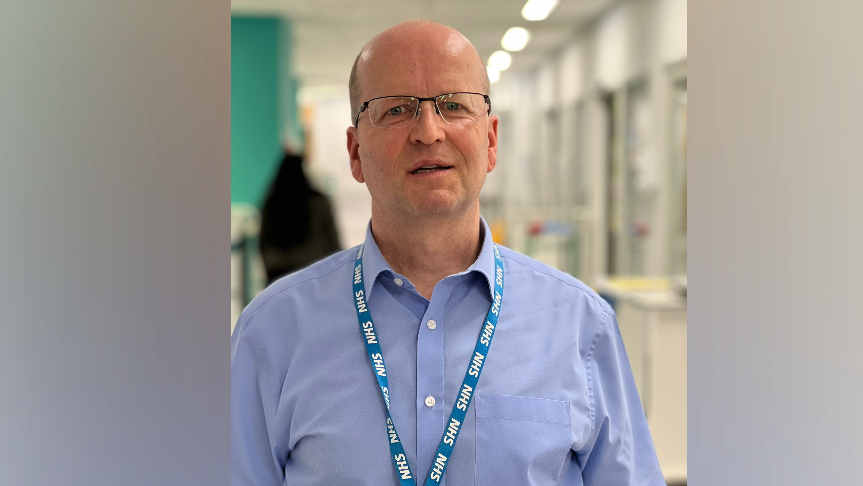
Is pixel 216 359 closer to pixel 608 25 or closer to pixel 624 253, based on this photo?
pixel 624 253

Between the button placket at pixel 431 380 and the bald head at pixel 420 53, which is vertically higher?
the bald head at pixel 420 53

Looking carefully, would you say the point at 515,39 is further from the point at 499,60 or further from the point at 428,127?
the point at 428,127

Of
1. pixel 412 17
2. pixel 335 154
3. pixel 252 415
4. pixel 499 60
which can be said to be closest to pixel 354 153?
pixel 252 415

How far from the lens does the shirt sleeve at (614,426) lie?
4.02 ft

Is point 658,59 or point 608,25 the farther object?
point 608,25

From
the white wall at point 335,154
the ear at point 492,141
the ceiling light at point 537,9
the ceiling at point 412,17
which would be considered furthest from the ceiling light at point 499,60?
the ear at point 492,141

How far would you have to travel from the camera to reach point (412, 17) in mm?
7848

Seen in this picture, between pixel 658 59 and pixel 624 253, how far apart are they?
7.03ft

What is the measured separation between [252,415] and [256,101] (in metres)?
7.39

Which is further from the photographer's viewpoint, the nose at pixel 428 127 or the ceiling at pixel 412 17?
the ceiling at pixel 412 17

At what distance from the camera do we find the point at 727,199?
862 mm

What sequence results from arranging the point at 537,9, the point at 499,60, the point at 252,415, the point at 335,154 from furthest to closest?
the point at 335,154 → the point at 499,60 → the point at 537,9 → the point at 252,415

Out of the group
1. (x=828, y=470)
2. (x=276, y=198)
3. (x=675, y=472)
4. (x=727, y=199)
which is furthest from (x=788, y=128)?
(x=276, y=198)

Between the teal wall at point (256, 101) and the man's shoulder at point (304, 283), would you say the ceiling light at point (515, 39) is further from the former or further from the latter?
the man's shoulder at point (304, 283)
